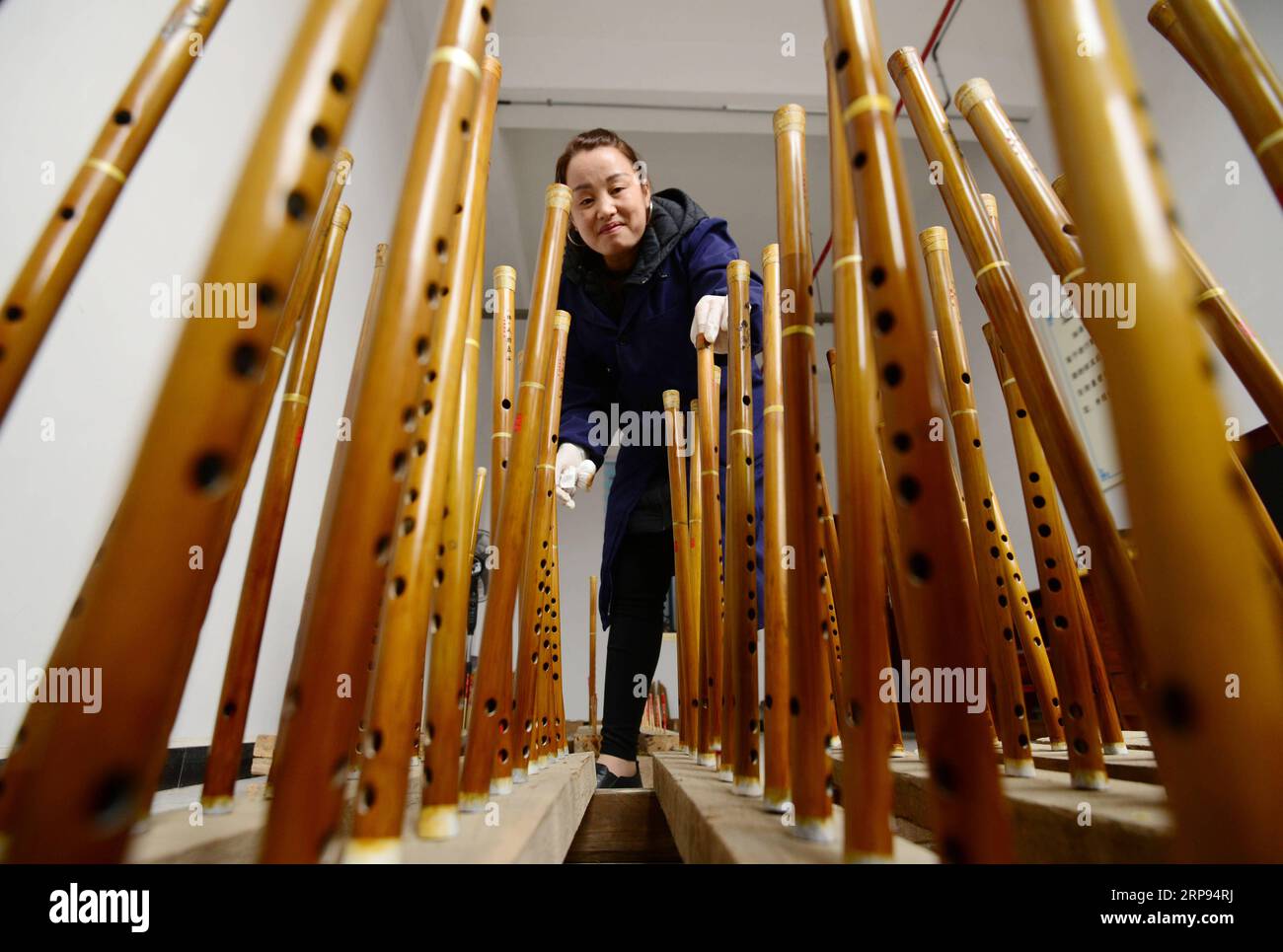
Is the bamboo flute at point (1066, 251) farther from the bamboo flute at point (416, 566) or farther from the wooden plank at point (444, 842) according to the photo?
the wooden plank at point (444, 842)

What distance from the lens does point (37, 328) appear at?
0.46 meters

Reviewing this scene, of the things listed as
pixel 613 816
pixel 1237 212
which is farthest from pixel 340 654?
pixel 1237 212

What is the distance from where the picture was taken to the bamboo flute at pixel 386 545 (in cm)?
28

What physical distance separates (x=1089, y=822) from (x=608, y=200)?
1.15 m

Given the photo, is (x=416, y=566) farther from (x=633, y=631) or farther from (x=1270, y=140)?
(x=633, y=631)

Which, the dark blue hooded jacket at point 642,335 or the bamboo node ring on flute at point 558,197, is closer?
the bamboo node ring on flute at point 558,197

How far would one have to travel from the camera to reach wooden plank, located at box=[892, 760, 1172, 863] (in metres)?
0.41

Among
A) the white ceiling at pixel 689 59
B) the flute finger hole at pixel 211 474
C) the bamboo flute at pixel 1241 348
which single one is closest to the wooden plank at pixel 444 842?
the flute finger hole at pixel 211 474

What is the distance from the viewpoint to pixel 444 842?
414 millimetres

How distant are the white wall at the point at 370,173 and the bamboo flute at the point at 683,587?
0.76 meters

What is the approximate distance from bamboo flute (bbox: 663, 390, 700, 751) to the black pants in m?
0.14

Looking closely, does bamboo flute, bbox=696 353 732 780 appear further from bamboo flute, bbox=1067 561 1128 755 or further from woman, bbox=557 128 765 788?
bamboo flute, bbox=1067 561 1128 755

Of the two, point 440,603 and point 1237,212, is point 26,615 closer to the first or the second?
point 440,603
